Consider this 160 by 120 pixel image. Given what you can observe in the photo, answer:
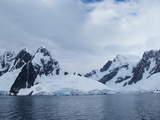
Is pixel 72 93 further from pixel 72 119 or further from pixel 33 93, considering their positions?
pixel 72 119

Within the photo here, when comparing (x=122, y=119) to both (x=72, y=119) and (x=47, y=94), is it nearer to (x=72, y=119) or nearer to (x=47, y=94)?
(x=72, y=119)

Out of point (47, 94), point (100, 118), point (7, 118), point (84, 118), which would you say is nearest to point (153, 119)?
point (100, 118)

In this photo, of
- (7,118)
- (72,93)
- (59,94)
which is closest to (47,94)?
(59,94)

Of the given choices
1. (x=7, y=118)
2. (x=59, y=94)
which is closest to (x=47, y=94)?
(x=59, y=94)

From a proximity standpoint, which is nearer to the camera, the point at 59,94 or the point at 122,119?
the point at 122,119

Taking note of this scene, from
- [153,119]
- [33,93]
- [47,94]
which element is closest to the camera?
[153,119]

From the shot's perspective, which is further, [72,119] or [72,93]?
[72,93]

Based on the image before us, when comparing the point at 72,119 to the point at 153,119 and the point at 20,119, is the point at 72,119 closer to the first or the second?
the point at 20,119

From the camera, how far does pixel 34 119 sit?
53.4m

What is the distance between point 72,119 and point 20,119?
41.5ft

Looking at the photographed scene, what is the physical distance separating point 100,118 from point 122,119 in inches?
216

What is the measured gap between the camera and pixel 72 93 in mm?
198375

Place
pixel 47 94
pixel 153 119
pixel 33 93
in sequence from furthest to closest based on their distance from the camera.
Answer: pixel 33 93 → pixel 47 94 → pixel 153 119

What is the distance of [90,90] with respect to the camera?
199 m
